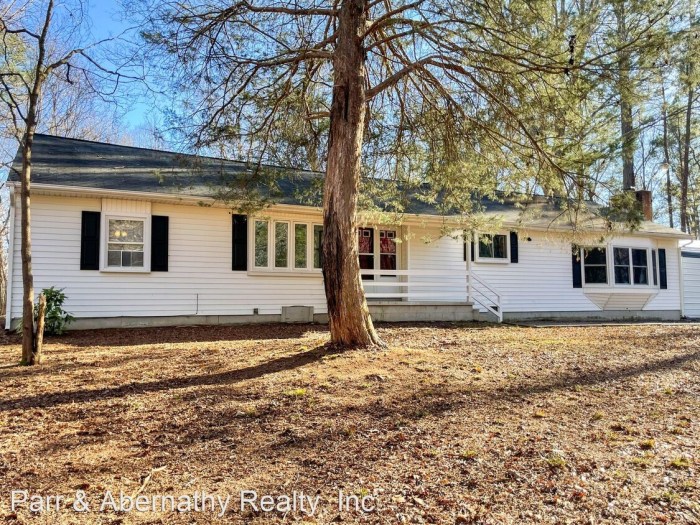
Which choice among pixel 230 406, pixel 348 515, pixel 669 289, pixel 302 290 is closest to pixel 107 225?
pixel 302 290

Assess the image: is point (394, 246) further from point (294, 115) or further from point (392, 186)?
point (294, 115)

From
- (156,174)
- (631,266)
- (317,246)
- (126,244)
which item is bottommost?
(631,266)

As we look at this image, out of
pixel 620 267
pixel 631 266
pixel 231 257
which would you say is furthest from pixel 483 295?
pixel 231 257

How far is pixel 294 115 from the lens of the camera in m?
8.17

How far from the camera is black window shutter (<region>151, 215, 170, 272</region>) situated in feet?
32.9

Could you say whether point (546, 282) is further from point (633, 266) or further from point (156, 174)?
point (156, 174)

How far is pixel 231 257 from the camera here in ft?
35.7

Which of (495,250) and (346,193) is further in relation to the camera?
(495,250)

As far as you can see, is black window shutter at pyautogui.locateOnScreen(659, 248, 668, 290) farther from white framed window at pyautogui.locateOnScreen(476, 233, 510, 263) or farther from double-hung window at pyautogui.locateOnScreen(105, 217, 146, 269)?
double-hung window at pyautogui.locateOnScreen(105, 217, 146, 269)

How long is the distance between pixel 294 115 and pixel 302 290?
186 inches

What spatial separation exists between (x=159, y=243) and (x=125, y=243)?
0.67 metres

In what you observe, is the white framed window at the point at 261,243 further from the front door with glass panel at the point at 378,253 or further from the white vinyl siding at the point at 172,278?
the front door with glass panel at the point at 378,253

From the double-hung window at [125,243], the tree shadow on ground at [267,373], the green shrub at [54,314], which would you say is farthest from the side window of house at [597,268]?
the green shrub at [54,314]

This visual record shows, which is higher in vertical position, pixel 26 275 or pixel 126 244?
pixel 126 244
